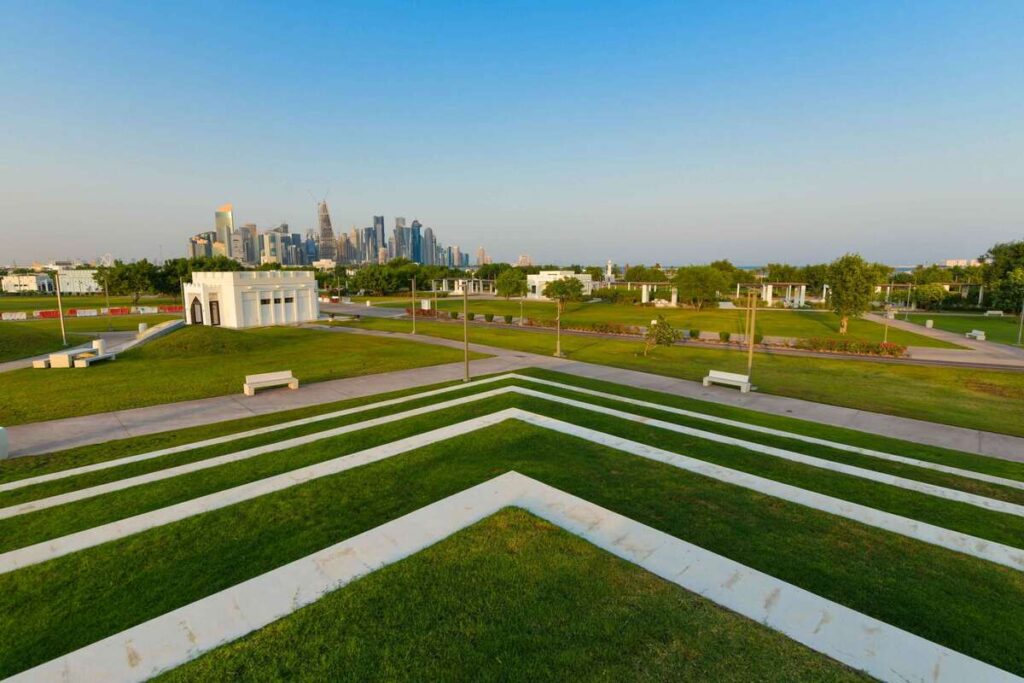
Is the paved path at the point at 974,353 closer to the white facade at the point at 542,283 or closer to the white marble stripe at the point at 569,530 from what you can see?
the white marble stripe at the point at 569,530

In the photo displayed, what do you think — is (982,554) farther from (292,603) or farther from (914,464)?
(292,603)

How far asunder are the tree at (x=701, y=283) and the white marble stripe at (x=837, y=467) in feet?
204

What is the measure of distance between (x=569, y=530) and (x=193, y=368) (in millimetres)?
22840

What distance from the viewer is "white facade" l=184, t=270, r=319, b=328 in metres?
43.9

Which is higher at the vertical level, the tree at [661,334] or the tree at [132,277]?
the tree at [132,277]

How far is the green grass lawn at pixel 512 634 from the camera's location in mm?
4645

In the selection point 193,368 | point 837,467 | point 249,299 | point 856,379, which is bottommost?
point 856,379

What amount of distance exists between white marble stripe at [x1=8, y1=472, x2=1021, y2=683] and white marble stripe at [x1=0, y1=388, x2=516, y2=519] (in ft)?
16.3

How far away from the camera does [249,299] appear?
44.9 metres

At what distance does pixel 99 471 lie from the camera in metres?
9.94

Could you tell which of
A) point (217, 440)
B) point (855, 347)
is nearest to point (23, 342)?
point (217, 440)

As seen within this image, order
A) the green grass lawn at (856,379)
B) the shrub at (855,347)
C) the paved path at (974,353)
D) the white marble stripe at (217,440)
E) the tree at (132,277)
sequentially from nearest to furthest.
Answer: the white marble stripe at (217,440) → the green grass lawn at (856,379) → the paved path at (974,353) → the shrub at (855,347) → the tree at (132,277)

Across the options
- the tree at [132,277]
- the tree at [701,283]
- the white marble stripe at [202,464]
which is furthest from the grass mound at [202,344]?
the tree at [701,283]

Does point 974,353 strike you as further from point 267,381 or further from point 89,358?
point 89,358
